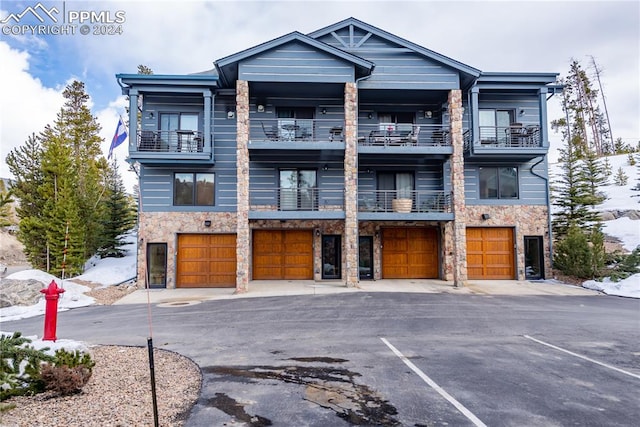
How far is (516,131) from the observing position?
15.6m

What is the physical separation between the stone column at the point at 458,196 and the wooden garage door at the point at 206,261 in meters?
9.31

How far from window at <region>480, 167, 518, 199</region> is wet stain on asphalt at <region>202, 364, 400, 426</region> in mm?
13236

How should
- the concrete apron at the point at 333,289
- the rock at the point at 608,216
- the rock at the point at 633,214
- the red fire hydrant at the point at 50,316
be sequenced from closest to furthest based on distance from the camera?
the red fire hydrant at the point at 50,316, the concrete apron at the point at 333,289, the rock at the point at 633,214, the rock at the point at 608,216

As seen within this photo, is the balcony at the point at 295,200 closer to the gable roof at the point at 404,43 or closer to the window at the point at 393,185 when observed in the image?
the window at the point at 393,185

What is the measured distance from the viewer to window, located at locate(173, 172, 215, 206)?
14969 mm

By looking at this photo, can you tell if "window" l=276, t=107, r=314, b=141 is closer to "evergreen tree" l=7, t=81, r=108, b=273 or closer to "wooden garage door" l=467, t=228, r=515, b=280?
"evergreen tree" l=7, t=81, r=108, b=273

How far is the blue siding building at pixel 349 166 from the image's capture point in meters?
14.0

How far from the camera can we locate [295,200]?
49.9ft

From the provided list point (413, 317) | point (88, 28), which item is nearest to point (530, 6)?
point (413, 317)

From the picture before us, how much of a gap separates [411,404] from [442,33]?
20952mm

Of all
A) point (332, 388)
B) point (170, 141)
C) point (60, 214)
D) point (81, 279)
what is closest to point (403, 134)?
point (170, 141)

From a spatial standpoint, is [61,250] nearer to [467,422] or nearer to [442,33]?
[467,422]

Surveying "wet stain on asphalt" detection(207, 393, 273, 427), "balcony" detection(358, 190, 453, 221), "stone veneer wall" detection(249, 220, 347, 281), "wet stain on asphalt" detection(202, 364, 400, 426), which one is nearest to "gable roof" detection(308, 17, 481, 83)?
"balcony" detection(358, 190, 453, 221)

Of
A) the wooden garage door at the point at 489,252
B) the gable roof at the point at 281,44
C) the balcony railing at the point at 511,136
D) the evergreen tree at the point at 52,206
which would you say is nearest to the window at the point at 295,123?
the gable roof at the point at 281,44
